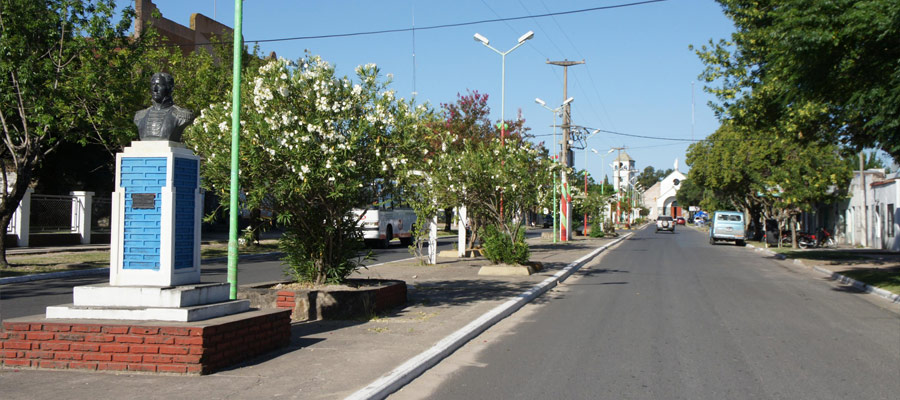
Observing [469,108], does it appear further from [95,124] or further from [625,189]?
[625,189]

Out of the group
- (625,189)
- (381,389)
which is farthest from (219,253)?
(625,189)

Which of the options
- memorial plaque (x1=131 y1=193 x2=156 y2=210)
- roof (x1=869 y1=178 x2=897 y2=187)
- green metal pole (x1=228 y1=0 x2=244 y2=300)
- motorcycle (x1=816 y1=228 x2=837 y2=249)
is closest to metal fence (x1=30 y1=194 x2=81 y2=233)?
green metal pole (x1=228 y1=0 x2=244 y2=300)

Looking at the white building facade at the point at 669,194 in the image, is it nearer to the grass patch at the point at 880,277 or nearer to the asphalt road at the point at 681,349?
the grass patch at the point at 880,277

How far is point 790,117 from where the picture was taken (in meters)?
19.2

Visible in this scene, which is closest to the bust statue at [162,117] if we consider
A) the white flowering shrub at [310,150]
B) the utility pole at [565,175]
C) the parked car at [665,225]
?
the white flowering shrub at [310,150]

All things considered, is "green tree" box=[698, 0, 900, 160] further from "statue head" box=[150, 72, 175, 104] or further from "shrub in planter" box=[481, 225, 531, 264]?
"statue head" box=[150, 72, 175, 104]

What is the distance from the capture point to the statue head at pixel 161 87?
7.83 meters

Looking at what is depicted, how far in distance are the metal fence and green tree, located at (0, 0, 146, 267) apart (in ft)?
26.4

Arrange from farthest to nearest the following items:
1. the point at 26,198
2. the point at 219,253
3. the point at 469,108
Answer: the point at 469,108
the point at 219,253
the point at 26,198

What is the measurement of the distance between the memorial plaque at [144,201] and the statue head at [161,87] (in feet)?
3.70

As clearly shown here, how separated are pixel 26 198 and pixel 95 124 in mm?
7754

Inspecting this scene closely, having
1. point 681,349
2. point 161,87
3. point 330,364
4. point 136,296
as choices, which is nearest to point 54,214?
point 161,87

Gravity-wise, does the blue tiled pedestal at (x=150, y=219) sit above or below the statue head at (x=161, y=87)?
below

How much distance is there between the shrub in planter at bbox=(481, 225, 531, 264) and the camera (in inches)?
730
